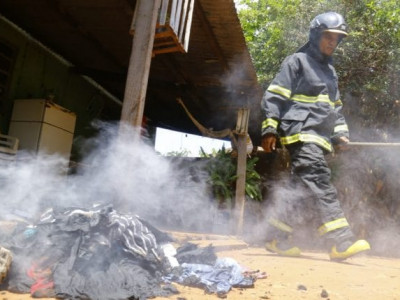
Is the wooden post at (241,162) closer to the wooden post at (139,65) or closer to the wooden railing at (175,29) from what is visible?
the wooden railing at (175,29)

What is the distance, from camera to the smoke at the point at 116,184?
10.1ft

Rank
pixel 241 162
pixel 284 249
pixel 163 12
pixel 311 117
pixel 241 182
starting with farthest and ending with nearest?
pixel 241 162
pixel 241 182
pixel 284 249
pixel 311 117
pixel 163 12

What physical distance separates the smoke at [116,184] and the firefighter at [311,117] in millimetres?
1831

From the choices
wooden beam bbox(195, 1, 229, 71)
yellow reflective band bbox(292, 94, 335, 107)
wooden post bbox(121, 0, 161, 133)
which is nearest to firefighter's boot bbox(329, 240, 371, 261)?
yellow reflective band bbox(292, 94, 335, 107)

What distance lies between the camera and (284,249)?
4.68 metres

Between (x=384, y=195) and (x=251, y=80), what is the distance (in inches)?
140

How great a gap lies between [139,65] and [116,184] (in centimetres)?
105

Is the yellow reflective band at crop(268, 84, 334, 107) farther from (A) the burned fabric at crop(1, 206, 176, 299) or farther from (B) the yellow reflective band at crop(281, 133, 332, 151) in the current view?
(A) the burned fabric at crop(1, 206, 176, 299)

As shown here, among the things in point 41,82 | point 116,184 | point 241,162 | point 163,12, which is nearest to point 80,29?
point 41,82

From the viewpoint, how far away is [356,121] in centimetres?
803

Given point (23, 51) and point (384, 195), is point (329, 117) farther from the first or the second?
point (23, 51)

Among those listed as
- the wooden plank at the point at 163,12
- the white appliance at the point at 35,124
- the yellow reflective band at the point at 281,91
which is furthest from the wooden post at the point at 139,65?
the white appliance at the point at 35,124

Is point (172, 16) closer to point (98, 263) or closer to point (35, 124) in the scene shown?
point (98, 263)

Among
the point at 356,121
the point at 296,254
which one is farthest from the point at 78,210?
the point at 356,121
